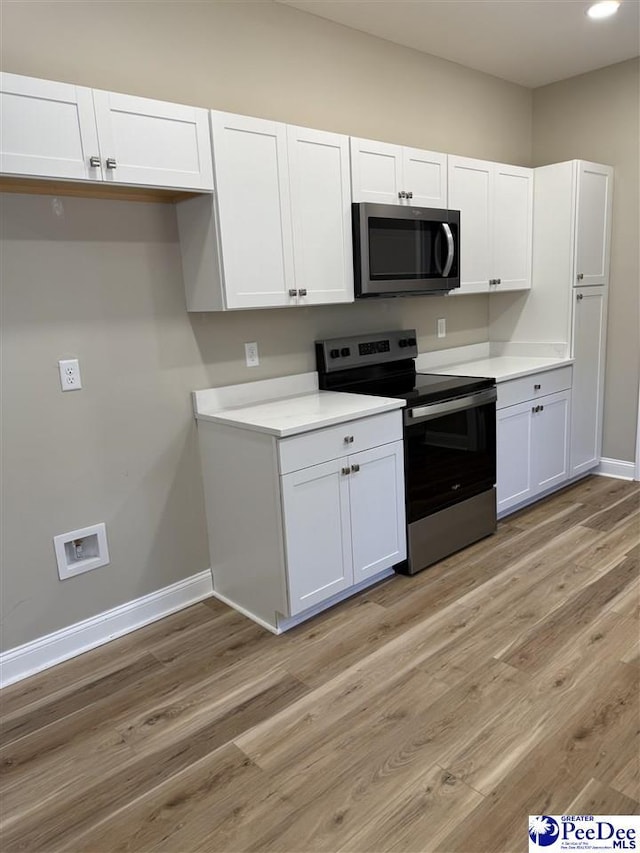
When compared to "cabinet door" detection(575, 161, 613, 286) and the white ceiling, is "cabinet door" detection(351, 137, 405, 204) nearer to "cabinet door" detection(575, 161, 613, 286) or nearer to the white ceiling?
the white ceiling

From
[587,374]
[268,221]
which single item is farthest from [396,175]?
[587,374]

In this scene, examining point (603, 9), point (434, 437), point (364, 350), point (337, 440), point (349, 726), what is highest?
point (603, 9)

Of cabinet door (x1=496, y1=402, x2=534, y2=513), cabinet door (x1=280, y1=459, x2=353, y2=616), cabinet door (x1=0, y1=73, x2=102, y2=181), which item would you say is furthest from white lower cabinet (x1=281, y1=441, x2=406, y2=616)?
cabinet door (x1=0, y1=73, x2=102, y2=181)

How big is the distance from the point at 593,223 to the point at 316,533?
278cm

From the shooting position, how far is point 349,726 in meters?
1.99

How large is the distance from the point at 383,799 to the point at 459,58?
12.4ft

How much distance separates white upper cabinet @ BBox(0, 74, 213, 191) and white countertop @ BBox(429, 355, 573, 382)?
6.23ft

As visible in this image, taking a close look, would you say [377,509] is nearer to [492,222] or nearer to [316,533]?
[316,533]

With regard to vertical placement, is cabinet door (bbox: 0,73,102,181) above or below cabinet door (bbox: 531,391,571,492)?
above

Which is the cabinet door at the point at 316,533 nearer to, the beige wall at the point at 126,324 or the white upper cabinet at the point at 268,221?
the beige wall at the point at 126,324

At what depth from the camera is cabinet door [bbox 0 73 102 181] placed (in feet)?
6.14

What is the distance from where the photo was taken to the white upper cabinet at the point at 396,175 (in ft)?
9.32

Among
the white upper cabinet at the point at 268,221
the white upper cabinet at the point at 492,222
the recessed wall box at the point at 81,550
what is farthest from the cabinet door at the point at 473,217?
the recessed wall box at the point at 81,550

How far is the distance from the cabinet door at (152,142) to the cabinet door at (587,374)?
2.58 m
